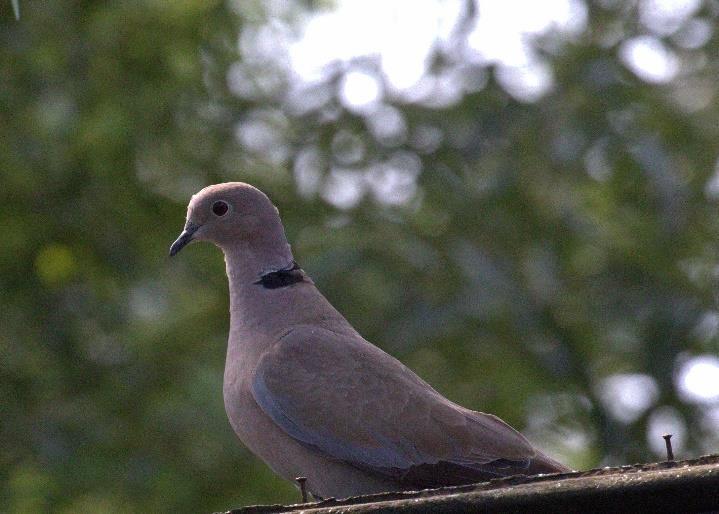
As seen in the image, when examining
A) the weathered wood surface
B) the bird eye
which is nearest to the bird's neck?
the bird eye

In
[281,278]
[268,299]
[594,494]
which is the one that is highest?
[281,278]

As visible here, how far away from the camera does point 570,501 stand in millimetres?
2154

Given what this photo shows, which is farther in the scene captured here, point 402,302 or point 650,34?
point 650,34

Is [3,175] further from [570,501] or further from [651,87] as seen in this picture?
[570,501]

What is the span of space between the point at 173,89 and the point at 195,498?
2146mm

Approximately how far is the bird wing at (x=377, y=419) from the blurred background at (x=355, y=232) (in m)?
2.33

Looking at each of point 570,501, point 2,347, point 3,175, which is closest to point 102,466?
point 2,347

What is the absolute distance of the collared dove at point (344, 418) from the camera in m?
3.63

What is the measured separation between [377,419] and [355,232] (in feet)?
9.66

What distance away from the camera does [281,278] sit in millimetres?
4375

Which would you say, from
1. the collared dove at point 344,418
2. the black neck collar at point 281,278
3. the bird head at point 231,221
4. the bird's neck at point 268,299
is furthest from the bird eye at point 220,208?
the collared dove at point 344,418

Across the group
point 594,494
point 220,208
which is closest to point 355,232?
point 220,208

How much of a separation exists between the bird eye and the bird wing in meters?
0.78

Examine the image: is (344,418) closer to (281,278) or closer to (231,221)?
(281,278)
